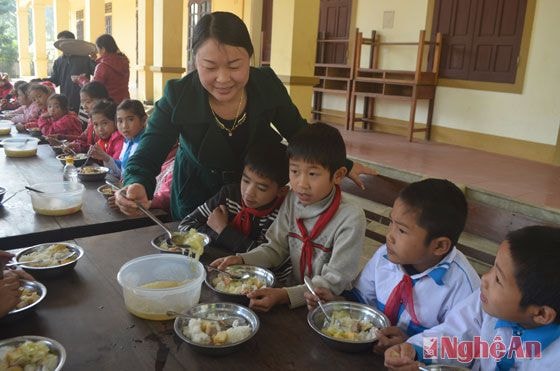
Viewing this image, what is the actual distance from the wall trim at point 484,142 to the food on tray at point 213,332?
18.4ft

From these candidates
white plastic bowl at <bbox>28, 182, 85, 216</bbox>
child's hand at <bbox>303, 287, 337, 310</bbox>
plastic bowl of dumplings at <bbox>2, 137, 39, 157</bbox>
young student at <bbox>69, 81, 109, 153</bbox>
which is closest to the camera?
child's hand at <bbox>303, 287, 337, 310</bbox>

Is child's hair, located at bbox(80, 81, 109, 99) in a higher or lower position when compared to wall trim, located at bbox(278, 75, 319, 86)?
lower

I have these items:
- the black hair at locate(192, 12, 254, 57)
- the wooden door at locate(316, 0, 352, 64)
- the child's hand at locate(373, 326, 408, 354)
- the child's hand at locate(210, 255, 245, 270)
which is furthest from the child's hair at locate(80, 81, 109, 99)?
the wooden door at locate(316, 0, 352, 64)

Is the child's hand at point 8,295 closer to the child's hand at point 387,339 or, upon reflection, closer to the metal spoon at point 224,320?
the metal spoon at point 224,320

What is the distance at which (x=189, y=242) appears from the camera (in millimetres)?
1595

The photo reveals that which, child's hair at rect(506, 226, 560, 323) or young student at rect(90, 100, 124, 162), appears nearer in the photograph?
child's hair at rect(506, 226, 560, 323)

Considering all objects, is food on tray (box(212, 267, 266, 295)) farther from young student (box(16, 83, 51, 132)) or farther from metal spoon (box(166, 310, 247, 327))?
young student (box(16, 83, 51, 132))

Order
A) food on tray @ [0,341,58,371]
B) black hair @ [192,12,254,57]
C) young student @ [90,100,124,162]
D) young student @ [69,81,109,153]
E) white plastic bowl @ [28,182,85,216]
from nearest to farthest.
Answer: food on tray @ [0,341,58,371] → black hair @ [192,12,254,57] → white plastic bowl @ [28,182,85,216] → young student @ [90,100,124,162] → young student @ [69,81,109,153]

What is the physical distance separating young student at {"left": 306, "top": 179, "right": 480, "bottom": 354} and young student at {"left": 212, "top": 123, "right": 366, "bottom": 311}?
14 centimetres

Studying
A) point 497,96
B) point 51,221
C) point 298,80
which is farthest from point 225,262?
point 497,96

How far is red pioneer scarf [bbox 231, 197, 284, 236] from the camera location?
1.84 metres

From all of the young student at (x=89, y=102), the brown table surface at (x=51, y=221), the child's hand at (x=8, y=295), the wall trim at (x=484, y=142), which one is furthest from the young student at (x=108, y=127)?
the wall trim at (x=484, y=142)

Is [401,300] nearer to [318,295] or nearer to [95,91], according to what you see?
[318,295]

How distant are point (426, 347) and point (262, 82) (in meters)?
1.20
